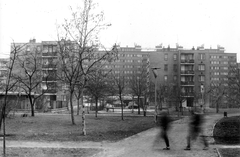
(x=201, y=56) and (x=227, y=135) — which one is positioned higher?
(x=201, y=56)

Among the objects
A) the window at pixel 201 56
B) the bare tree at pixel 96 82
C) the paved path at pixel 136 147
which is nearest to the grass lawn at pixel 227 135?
the paved path at pixel 136 147

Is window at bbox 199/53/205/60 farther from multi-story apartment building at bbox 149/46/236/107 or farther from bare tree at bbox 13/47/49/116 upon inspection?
bare tree at bbox 13/47/49/116

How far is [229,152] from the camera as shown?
10859 millimetres

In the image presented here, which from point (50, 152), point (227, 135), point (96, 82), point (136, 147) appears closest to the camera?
point (50, 152)

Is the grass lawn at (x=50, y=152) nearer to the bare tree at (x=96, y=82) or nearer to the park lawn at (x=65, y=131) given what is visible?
the park lawn at (x=65, y=131)

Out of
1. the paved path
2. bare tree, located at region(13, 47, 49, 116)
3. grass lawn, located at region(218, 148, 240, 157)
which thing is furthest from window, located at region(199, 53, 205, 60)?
grass lawn, located at region(218, 148, 240, 157)

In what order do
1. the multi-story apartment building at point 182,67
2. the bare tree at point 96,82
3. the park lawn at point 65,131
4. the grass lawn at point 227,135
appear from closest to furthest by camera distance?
the grass lawn at point 227,135, the park lawn at point 65,131, the bare tree at point 96,82, the multi-story apartment building at point 182,67

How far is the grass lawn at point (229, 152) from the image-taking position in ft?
33.6

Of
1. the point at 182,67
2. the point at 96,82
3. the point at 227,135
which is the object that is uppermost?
the point at 182,67

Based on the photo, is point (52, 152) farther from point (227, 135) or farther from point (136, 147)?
point (227, 135)

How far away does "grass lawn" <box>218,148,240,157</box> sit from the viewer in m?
10.2

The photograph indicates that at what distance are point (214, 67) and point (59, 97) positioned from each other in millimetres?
62605

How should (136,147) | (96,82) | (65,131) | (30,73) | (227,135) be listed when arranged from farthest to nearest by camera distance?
(30,73), (96,82), (65,131), (227,135), (136,147)

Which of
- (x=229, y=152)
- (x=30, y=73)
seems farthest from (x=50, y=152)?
(x=30, y=73)
